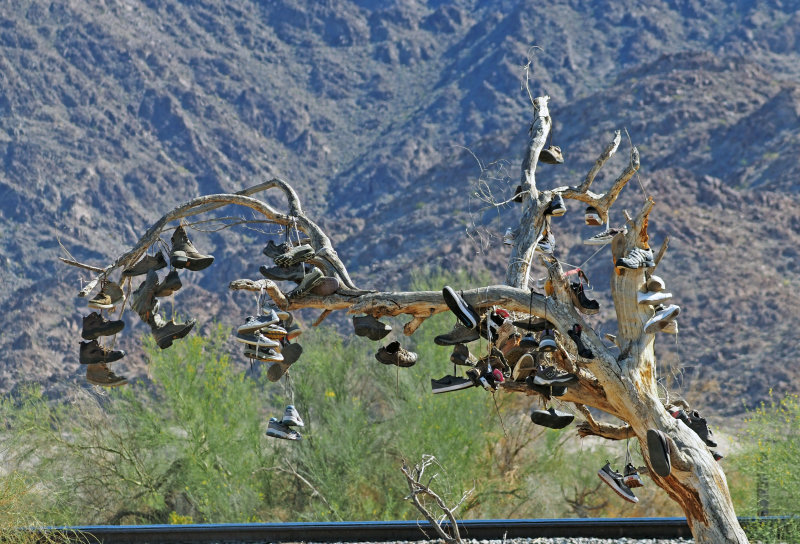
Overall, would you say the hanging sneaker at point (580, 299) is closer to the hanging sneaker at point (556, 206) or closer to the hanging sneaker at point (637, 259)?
the hanging sneaker at point (637, 259)

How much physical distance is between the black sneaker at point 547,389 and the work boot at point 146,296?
2.50 meters

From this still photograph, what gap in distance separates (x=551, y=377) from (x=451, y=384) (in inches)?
28.2

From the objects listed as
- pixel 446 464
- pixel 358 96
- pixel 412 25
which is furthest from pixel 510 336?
pixel 412 25

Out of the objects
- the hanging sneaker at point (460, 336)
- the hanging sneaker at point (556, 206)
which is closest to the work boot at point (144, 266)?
the hanging sneaker at point (460, 336)

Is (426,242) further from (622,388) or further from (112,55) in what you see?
(622,388)

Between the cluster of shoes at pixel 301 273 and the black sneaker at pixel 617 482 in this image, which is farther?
the black sneaker at pixel 617 482

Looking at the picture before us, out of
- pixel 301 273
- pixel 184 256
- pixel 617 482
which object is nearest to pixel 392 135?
pixel 617 482

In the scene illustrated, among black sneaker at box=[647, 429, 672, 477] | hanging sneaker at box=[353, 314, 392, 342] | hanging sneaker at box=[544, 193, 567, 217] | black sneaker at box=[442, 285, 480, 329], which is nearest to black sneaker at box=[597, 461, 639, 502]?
black sneaker at box=[647, 429, 672, 477]

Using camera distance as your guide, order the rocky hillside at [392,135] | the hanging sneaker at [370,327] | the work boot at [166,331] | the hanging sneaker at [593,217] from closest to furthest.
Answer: the hanging sneaker at [370,327]
the work boot at [166,331]
the hanging sneaker at [593,217]
the rocky hillside at [392,135]

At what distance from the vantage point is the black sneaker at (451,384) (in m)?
7.77

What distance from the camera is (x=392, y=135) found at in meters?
104

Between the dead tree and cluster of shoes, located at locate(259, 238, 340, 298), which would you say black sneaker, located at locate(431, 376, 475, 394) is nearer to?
the dead tree

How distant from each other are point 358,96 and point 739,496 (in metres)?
97.4

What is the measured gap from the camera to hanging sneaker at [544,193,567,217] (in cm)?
806
